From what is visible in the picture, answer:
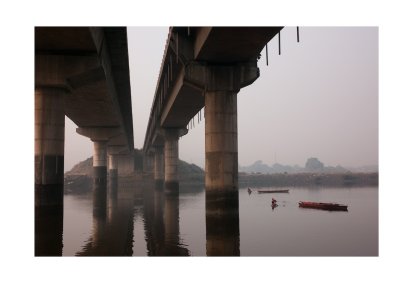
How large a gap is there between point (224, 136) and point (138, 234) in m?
9.46

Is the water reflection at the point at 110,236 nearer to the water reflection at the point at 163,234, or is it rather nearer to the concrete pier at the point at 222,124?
the water reflection at the point at 163,234

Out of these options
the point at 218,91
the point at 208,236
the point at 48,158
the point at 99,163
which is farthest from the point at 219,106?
the point at 99,163

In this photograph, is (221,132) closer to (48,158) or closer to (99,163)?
(48,158)

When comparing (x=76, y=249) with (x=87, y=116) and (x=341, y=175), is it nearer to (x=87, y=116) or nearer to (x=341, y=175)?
(x=87, y=116)

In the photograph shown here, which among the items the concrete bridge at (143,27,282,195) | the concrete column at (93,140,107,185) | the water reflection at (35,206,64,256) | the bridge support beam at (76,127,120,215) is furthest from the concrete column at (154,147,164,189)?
the water reflection at (35,206,64,256)

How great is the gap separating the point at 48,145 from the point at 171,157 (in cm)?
3883

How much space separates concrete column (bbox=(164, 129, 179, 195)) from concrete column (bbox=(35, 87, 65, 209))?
3701cm

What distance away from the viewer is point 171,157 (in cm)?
6059

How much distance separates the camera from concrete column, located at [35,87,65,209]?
2184 centimetres

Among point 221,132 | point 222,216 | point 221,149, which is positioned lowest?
point 222,216

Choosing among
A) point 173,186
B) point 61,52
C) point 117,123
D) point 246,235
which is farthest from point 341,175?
point 61,52

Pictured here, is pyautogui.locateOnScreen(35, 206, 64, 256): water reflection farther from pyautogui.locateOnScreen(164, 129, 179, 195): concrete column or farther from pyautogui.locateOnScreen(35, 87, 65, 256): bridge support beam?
pyautogui.locateOnScreen(164, 129, 179, 195): concrete column

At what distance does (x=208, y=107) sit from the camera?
26266 mm

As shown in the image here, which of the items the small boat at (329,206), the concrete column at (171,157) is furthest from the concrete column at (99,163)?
the small boat at (329,206)
